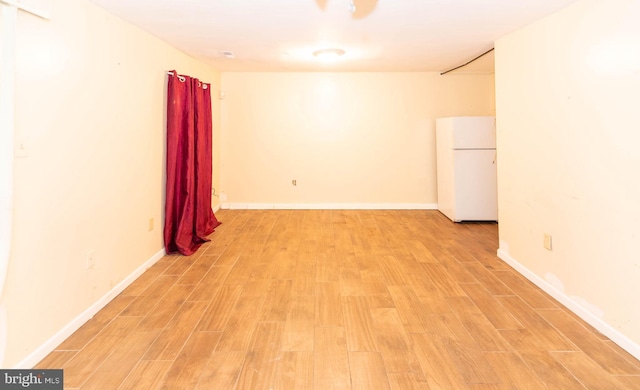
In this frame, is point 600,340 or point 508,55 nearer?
point 600,340

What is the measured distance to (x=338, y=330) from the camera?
2051mm

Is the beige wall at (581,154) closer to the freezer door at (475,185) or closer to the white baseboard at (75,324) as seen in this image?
the freezer door at (475,185)

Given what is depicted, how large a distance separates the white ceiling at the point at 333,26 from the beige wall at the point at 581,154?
338 millimetres

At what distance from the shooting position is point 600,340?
1.95 meters

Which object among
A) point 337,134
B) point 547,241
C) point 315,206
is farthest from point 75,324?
point 337,134

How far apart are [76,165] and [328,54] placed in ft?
9.55

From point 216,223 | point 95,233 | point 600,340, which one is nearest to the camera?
point 600,340

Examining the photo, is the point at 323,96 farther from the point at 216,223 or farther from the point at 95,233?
the point at 95,233

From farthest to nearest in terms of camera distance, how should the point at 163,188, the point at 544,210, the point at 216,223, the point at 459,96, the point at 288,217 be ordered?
the point at 459,96
the point at 288,217
the point at 216,223
the point at 163,188
the point at 544,210

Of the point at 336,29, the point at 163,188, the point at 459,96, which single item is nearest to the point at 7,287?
the point at 163,188

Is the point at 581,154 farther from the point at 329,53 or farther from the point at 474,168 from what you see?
the point at 329,53

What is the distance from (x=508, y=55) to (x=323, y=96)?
2.93 meters

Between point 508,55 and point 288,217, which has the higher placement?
point 508,55

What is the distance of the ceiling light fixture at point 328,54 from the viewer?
3.91m
